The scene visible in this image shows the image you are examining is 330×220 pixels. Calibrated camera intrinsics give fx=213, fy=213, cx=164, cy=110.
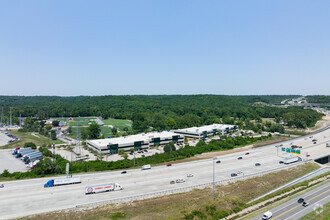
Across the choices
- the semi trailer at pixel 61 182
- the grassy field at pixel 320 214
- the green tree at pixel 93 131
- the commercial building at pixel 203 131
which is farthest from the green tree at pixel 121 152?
the grassy field at pixel 320 214

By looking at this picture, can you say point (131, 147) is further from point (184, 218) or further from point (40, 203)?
point (184, 218)

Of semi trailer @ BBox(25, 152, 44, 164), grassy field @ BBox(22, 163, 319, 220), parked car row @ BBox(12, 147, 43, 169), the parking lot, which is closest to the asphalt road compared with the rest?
grassy field @ BBox(22, 163, 319, 220)

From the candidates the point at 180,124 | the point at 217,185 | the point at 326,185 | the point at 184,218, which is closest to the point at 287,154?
the point at 326,185

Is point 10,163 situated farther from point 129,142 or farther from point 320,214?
point 320,214

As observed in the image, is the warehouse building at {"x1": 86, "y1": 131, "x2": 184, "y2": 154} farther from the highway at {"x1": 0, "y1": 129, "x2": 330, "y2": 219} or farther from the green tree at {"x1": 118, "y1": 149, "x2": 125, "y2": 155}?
the highway at {"x1": 0, "y1": 129, "x2": 330, "y2": 219}

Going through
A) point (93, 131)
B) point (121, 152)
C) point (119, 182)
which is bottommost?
point (121, 152)

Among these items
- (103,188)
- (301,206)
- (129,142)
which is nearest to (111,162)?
(103,188)
